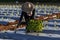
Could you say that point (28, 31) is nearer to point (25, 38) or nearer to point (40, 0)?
point (25, 38)

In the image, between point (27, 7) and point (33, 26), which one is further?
point (33, 26)

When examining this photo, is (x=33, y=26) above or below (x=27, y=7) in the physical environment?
below

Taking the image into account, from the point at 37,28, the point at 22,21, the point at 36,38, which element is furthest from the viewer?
the point at 22,21

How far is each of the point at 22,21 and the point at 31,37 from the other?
678 millimetres

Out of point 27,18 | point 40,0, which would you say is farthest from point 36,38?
point 40,0

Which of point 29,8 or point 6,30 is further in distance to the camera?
point 6,30

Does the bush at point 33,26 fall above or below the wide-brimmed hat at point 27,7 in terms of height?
below

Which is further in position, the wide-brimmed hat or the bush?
the bush

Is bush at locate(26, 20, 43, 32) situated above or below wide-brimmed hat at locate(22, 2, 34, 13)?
below

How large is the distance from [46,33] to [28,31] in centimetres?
32

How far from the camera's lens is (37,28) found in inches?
167

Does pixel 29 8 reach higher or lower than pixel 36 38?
higher

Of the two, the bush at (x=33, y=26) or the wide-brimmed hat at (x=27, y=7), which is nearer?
the wide-brimmed hat at (x=27, y=7)

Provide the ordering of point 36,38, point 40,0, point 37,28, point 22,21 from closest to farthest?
point 36,38 → point 37,28 → point 22,21 → point 40,0
